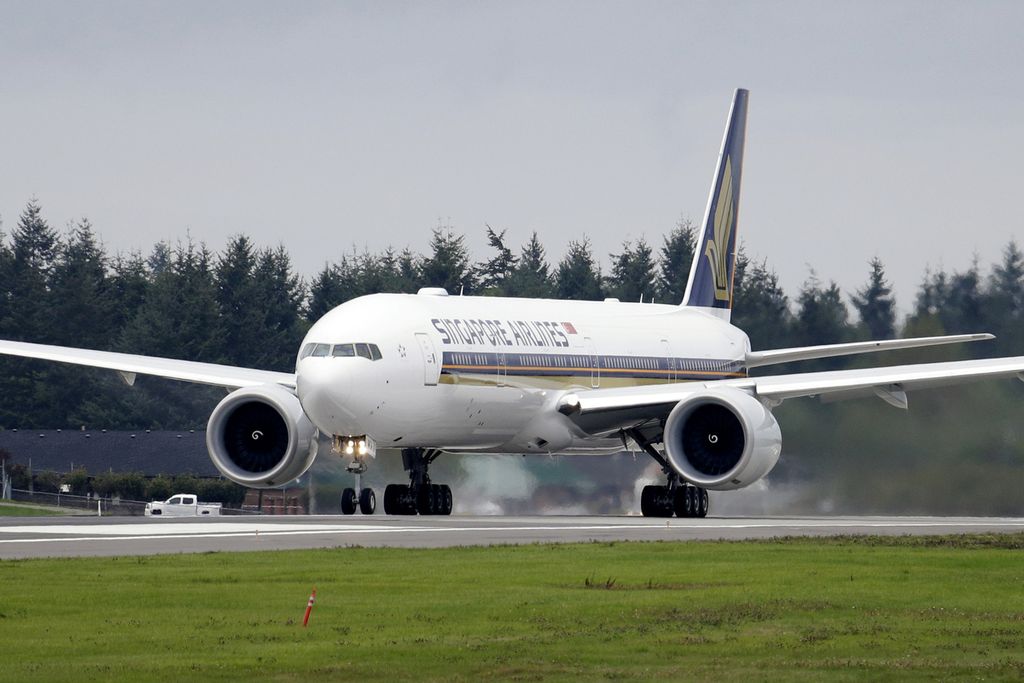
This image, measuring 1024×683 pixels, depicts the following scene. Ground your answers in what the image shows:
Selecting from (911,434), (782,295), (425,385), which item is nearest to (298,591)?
(425,385)

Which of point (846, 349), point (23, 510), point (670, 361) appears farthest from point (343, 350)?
point (23, 510)

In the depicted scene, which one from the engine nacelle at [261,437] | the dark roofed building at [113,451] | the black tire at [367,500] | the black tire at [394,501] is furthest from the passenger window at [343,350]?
the dark roofed building at [113,451]

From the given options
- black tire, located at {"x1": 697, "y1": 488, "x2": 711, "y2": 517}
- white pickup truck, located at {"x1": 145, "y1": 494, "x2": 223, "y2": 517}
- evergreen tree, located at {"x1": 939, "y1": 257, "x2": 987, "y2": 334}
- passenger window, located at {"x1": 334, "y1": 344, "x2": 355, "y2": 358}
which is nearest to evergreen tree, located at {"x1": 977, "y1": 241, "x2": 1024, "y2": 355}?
evergreen tree, located at {"x1": 939, "y1": 257, "x2": 987, "y2": 334}

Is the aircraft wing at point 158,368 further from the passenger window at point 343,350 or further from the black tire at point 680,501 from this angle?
the black tire at point 680,501

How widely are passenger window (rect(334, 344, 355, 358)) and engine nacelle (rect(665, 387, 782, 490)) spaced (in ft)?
19.9

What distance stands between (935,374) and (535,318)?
8467 mm

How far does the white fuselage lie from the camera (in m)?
34.0

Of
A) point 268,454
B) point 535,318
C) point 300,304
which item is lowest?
point 268,454

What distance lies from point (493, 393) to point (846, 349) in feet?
27.8

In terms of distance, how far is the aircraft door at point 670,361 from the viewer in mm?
43594

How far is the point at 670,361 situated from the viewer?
4369 centimetres

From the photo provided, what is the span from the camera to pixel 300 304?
349 feet

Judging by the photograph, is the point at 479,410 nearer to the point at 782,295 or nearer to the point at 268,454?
the point at 268,454

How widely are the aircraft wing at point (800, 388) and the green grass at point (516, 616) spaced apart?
12838 millimetres
